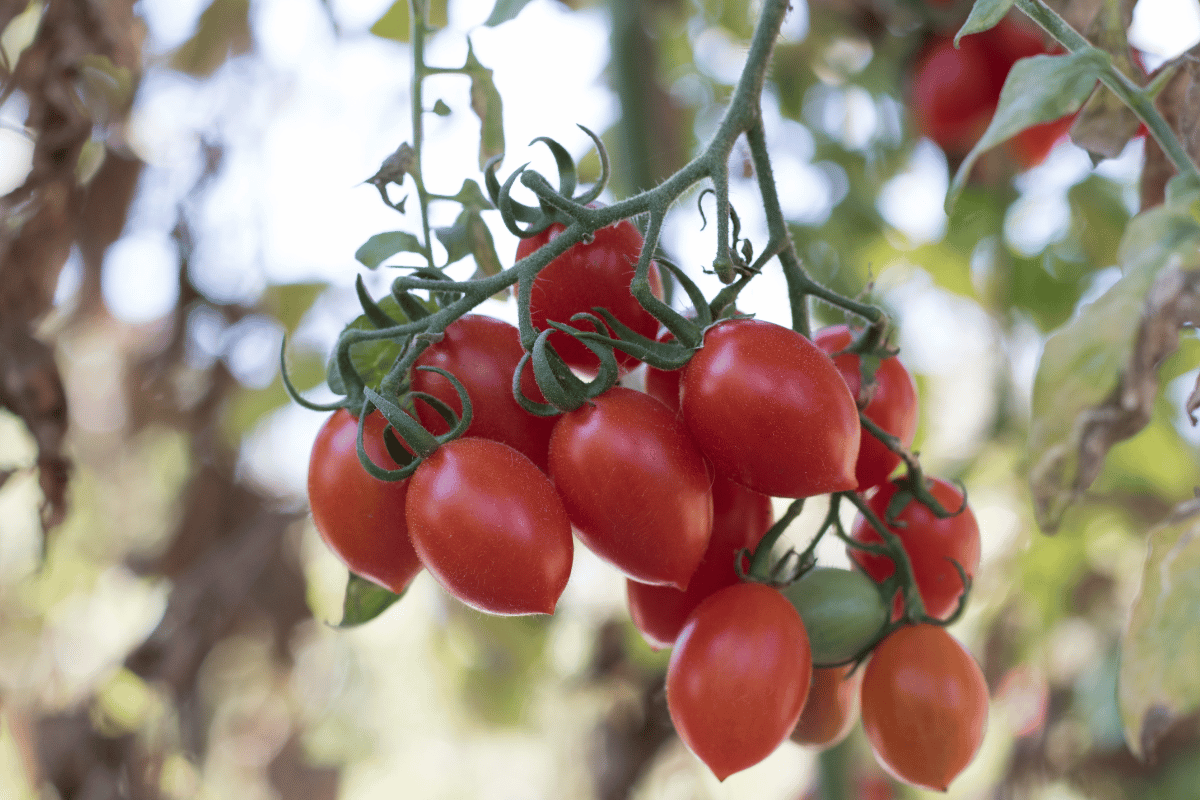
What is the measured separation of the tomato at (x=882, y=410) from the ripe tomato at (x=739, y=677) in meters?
0.10

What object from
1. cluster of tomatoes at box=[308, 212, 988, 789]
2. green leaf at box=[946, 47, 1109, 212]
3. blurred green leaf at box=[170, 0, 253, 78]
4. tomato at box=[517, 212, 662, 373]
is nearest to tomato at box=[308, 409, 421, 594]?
cluster of tomatoes at box=[308, 212, 988, 789]

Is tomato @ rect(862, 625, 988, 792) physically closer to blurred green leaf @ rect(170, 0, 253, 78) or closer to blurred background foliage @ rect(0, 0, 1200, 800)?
blurred background foliage @ rect(0, 0, 1200, 800)

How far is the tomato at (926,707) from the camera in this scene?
0.56 meters

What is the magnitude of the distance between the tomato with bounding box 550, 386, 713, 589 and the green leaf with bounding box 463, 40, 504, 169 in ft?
0.76

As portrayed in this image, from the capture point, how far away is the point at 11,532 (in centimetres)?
248

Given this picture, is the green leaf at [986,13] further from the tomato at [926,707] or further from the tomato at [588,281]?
the tomato at [926,707]

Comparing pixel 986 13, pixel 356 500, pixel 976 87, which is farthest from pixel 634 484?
pixel 976 87

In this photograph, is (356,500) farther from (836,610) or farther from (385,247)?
Answer: (836,610)

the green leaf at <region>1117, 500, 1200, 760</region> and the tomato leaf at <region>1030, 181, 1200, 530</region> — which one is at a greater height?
the tomato leaf at <region>1030, 181, 1200, 530</region>

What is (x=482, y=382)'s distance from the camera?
0.52 metres

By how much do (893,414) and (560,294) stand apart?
219mm

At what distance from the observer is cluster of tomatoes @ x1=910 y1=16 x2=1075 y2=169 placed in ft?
3.82

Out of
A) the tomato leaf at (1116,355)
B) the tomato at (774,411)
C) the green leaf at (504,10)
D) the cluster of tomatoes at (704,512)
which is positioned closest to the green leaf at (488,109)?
the green leaf at (504,10)

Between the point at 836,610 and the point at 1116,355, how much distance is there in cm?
26
